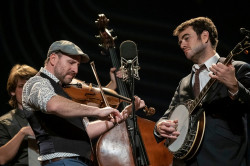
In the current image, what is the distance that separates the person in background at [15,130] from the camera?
332 centimetres

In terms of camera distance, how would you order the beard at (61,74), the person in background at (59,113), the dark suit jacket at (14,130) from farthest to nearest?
the dark suit jacket at (14,130) → the beard at (61,74) → the person in background at (59,113)

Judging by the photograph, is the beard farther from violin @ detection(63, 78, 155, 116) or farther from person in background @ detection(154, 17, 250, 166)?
person in background @ detection(154, 17, 250, 166)

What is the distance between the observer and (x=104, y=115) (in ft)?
8.38

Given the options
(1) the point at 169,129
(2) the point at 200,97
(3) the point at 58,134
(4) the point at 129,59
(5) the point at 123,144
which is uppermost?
(4) the point at 129,59

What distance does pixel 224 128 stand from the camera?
291 cm

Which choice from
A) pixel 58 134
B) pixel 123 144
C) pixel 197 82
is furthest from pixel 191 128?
pixel 58 134

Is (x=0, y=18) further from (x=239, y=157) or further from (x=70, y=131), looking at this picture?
(x=239, y=157)

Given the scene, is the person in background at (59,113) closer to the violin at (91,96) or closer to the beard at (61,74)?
the beard at (61,74)

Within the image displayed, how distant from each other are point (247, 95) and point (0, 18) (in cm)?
350

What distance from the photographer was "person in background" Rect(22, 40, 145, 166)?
2.58 m

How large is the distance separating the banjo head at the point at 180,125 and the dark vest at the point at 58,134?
742 mm

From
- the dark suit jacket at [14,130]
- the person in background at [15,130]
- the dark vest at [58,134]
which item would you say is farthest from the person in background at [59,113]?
the dark suit jacket at [14,130]

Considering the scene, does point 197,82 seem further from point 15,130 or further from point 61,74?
point 15,130

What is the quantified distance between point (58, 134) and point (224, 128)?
1.31 meters
